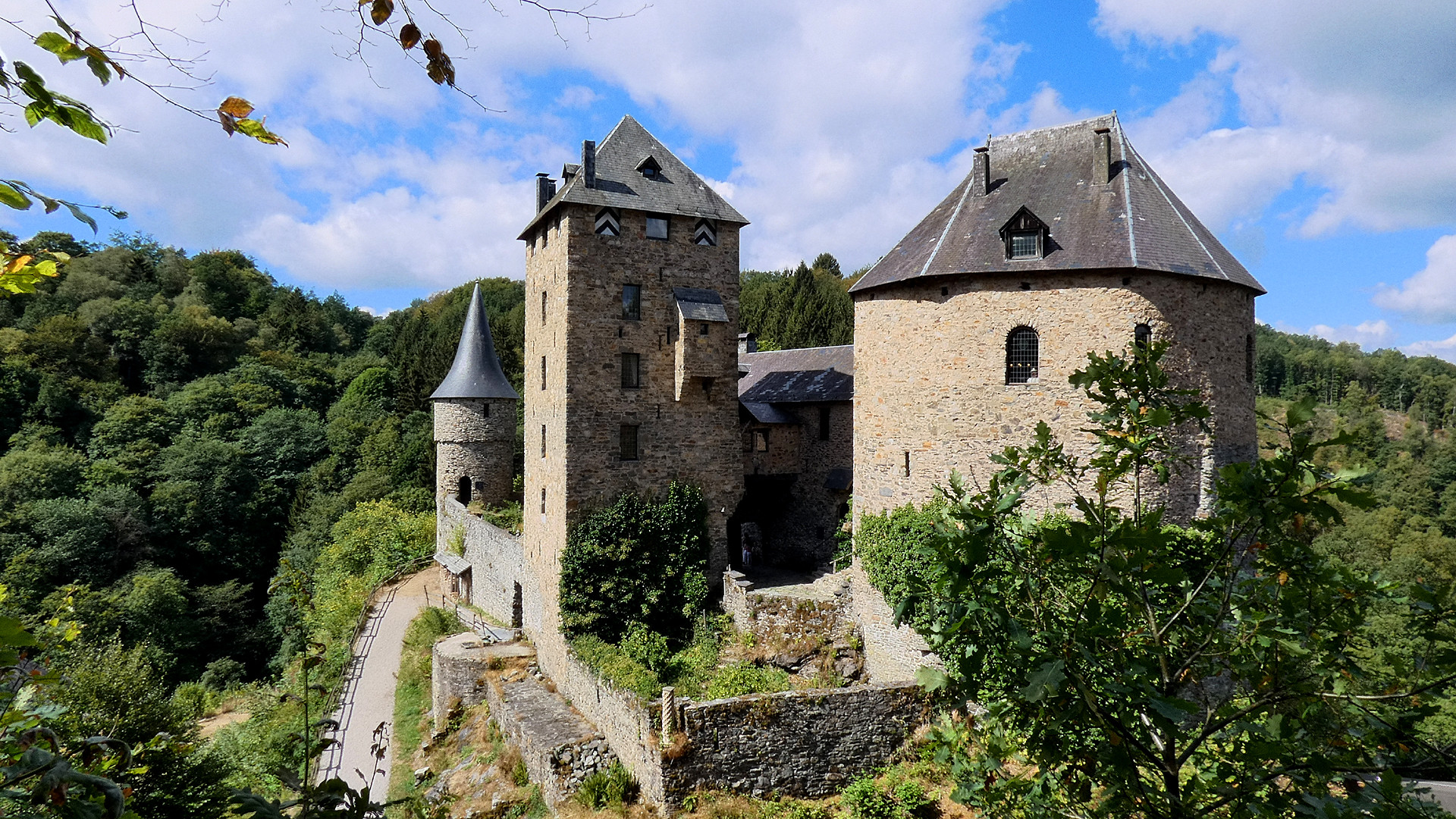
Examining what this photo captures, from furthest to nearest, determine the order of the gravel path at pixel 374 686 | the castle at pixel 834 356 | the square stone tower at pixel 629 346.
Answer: the square stone tower at pixel 629 346 < the gravel path at pixel 374 686 < the castle at pixel 834 356

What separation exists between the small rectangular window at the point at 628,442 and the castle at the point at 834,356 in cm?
5

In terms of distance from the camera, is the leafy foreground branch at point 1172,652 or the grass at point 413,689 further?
the grass at point 413,689

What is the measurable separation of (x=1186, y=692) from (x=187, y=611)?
40528 millimetres

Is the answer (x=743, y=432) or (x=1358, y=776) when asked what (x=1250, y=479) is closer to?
(x=1358, y=776)

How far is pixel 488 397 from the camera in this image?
32750 millimetres

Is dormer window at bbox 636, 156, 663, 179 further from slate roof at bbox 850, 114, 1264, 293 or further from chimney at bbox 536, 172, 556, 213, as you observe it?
slate roof at bbox 850, 114, 1264, 293

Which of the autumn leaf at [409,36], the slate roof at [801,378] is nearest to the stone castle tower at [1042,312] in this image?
the slate roof at [801,378]

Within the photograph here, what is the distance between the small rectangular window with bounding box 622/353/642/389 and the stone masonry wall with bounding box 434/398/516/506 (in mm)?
15191

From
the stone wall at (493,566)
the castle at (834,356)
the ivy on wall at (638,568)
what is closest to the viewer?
the castle at (834,356)

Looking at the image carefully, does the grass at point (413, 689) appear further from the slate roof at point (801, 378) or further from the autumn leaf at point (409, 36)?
the autumn leaf at point (409, 36)

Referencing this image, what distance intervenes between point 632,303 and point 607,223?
213cm

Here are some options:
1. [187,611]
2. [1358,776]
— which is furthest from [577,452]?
[187,611]

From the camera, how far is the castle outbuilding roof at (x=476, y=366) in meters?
32.9

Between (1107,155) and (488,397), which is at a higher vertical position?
(1107,155)
